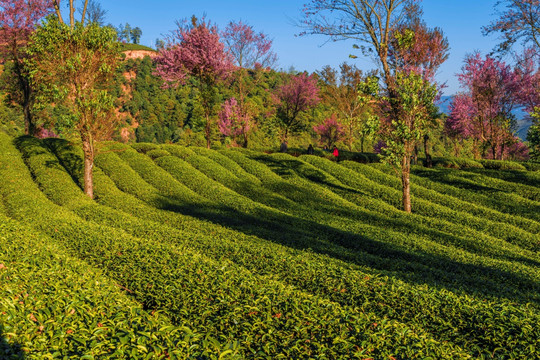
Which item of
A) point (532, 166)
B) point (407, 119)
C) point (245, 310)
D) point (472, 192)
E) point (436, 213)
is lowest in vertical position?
point (436, 213)

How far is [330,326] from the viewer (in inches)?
248

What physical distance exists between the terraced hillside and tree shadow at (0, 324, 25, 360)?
0.03 metres

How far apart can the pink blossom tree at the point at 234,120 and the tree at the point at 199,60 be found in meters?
11.0

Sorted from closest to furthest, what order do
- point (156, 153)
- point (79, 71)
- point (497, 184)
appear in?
point (79, 71)
point (497, 184)
point (156, 153)

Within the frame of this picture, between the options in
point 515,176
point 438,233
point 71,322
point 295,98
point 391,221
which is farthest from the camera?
point 295,98

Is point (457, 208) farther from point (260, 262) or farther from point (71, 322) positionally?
point (71, 322)

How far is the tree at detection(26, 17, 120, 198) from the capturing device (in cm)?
2184

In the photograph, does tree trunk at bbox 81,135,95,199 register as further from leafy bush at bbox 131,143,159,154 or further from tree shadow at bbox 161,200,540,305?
leafy bush at bbox 131,143,159,154

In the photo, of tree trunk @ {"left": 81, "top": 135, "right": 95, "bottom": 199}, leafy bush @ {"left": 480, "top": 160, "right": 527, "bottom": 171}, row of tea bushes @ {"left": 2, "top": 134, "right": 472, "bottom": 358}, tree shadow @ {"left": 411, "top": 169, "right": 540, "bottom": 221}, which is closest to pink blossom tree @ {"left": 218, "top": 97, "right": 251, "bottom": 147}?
tree shadow @ {"left": 411, "top": 169, "right": 540, "bottom": 221}

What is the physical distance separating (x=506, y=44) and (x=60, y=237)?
3163 centimetres

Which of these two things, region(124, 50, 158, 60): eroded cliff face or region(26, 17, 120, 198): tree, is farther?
region(124, 50, 158, 60): eroded cliff face

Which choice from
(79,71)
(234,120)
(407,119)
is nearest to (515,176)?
(407,119)

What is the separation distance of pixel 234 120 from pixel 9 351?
1936 inches

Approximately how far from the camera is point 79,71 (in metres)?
22.1
